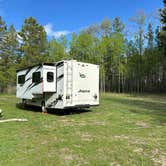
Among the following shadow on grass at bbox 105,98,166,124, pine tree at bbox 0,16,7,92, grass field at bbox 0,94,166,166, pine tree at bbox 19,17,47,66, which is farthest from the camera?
pine tree at bbox 0,16,7,92

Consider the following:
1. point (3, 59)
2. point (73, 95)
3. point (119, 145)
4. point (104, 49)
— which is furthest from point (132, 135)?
point (3, 59)

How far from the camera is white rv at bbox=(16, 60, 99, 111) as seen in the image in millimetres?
10258

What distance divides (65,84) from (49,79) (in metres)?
0.96

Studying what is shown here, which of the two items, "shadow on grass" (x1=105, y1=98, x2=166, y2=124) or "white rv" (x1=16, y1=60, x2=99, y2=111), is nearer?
"shadow on grass" (x1=105, y1=98, x2=166, y2=124)

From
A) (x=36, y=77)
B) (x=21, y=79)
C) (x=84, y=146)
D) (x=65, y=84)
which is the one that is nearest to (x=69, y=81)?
(x=65, y=84)

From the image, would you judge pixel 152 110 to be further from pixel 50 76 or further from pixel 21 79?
pixel 21 79

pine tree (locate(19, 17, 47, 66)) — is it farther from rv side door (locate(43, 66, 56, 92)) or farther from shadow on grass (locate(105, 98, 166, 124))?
rv side door (locate(43, 66, 56, 92))

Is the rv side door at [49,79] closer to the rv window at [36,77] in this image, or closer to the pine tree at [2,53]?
the rv window at [36,77]

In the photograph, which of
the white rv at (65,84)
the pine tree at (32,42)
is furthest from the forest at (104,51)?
the white rv at (65,84)

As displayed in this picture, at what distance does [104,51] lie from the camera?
106 feet

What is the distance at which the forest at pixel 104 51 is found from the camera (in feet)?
98.9

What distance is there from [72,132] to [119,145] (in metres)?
1.85

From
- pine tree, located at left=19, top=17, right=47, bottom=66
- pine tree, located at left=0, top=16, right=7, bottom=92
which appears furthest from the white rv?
pine tree, located at left=0, top=16, right=7, bottom=92

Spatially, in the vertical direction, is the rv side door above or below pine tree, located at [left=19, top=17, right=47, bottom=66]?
below
